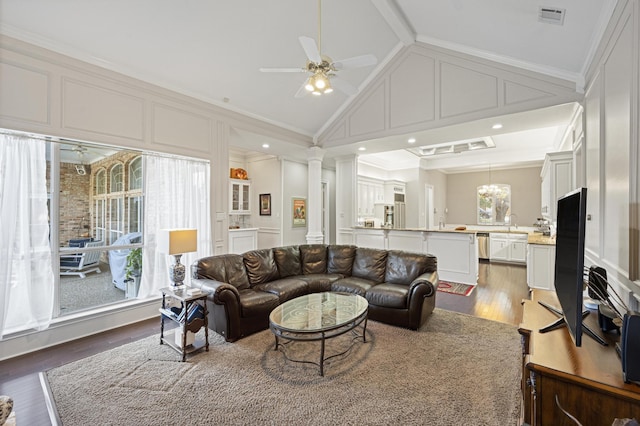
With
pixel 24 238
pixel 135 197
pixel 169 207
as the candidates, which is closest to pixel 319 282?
pixel 169 207

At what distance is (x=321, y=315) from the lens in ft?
9.16

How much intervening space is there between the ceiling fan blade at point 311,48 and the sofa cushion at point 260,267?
2.65m

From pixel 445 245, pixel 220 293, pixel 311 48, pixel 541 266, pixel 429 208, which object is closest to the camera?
pixel 311 48

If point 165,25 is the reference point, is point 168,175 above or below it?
below

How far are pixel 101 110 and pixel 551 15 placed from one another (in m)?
4.79

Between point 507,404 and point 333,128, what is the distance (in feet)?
16.7

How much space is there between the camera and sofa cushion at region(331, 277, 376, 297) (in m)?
3.77

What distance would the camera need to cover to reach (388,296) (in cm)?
349

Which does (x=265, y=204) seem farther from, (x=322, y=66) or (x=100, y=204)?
(x=322, y=66)

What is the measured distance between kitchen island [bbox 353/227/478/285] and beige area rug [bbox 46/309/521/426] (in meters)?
2.46

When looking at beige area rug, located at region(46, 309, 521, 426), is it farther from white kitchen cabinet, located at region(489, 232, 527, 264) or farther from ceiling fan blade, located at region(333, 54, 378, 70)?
white kitchen cabinet, located at region(489, 232, 527, 264)

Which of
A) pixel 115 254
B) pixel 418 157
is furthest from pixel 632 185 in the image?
pixel 418 157

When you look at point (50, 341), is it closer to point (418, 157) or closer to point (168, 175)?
point (168, 175)

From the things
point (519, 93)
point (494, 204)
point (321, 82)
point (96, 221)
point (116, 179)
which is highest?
point (519, 93)
